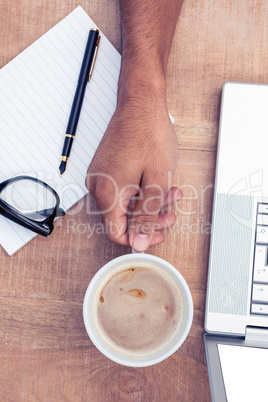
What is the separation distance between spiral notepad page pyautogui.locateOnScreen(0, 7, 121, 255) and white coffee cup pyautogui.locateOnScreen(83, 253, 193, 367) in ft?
0.50

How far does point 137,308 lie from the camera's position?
19.9 inches

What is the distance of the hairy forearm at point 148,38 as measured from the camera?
0.53 metres

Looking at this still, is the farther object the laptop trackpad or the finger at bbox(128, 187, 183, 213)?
the finger at bbox(128, 187, 183, 213)

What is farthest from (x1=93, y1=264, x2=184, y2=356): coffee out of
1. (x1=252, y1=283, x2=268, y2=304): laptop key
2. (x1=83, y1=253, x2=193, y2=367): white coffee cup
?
(x1=252, y1=283, x2=268, y2=304): laptop key

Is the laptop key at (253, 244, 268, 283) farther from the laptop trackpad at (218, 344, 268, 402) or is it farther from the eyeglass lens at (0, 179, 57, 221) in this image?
the eyeglass lens at (0, 179, 57, 221)

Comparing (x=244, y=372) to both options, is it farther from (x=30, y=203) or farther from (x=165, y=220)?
(x=30, y=203)

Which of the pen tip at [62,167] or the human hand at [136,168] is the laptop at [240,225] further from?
the pen tip at [62,167]

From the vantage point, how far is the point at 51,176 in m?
0.57

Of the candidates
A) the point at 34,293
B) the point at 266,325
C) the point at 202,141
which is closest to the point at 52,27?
the point at 202,141

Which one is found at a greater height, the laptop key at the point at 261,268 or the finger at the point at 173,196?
the finger at the point at 173,196

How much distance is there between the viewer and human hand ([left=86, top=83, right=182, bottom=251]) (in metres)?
0.51

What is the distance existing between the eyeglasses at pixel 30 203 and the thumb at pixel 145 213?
11cm

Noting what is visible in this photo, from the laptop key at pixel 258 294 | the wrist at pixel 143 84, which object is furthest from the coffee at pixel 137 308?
the wrist at pixel 143 84

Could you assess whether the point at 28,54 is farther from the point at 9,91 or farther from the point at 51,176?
the point at 51,176
